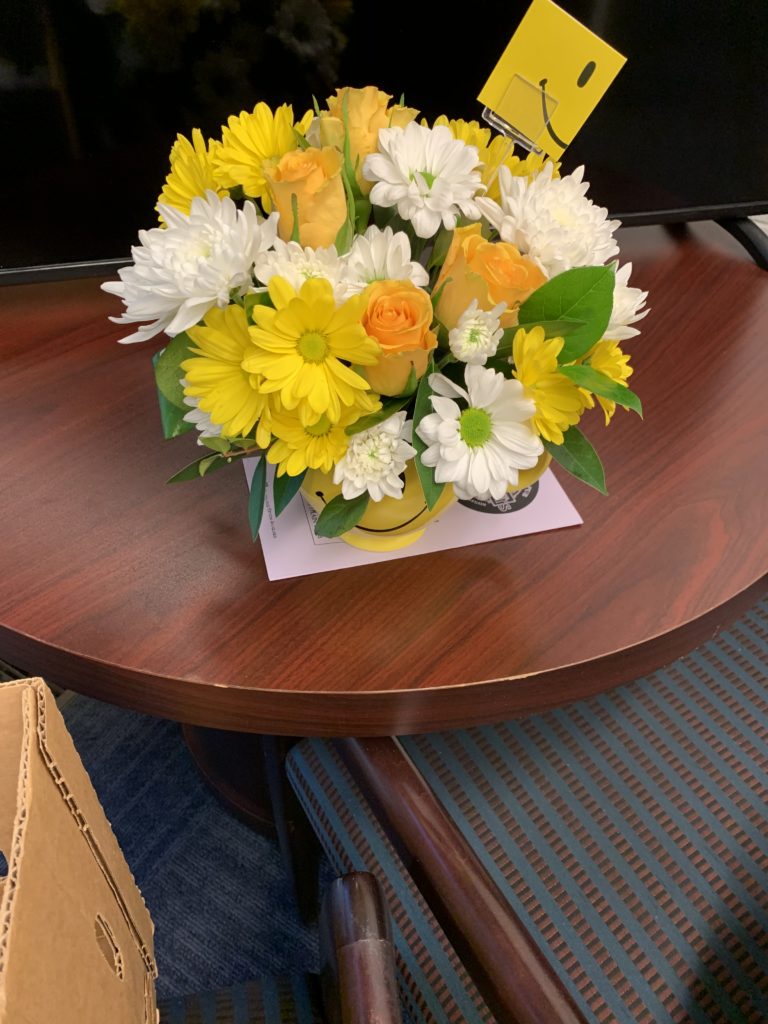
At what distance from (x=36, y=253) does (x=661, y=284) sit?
2.25 ft

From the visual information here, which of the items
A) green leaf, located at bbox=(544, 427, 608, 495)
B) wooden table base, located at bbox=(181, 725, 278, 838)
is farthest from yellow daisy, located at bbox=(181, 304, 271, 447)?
wooden table base, located at bbox=(181, 725, 278, 838)

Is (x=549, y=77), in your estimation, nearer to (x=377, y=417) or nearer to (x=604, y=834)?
(x=377, y=417)

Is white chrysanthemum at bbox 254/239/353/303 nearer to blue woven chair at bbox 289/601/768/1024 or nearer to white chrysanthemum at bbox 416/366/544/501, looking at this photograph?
white chrysanthemum at bbox 416/366/544/501

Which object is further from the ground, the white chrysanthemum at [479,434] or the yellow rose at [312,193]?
the yellow rose at [312,193]

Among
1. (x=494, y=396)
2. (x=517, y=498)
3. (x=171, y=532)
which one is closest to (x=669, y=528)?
(x=517, y=498)

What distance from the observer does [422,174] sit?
1.60ft

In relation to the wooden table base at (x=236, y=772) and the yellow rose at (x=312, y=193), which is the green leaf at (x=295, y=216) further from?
the wooden table base at (x=236, y=772)

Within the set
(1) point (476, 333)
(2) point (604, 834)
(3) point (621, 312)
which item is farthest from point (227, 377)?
(2) point (604, 834)

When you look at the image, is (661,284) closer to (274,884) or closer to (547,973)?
(547,973)

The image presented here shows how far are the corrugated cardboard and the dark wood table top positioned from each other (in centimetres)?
15

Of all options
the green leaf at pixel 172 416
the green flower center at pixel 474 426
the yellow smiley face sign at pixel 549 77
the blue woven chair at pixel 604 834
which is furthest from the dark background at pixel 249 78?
the blue woven chair at pixel 604 834

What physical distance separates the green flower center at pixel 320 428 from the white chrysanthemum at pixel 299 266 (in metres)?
0.07

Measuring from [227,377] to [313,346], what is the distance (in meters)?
0.06

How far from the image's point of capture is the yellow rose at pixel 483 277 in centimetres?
47
